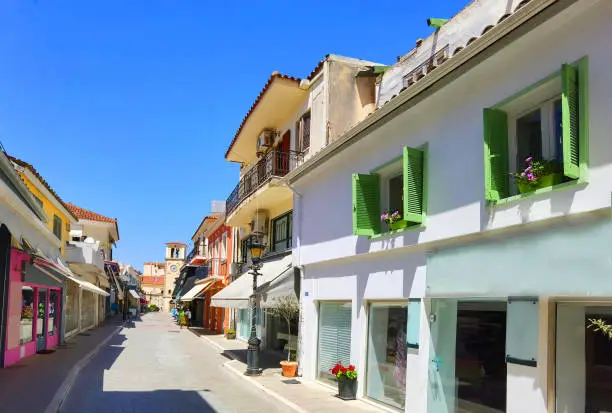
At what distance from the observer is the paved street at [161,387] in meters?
10.7

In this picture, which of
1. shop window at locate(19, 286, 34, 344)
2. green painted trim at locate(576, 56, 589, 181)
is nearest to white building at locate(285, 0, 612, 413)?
green painted trim at locate(576, 56, 589, 181)

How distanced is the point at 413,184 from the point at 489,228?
1974 millimetres

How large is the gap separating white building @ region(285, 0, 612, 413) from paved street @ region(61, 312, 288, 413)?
2681 millimetres

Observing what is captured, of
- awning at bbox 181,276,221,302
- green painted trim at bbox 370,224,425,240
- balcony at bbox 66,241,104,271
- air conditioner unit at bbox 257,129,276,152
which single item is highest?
air conditioner unit at bbox 257,129,276,152

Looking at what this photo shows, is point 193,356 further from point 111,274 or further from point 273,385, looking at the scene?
point 111,274

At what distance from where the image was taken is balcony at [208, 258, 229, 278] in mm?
32966

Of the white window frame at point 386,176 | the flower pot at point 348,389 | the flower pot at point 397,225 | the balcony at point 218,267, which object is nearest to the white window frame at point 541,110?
the flower pot at point 397,225

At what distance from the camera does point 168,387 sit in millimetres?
13172

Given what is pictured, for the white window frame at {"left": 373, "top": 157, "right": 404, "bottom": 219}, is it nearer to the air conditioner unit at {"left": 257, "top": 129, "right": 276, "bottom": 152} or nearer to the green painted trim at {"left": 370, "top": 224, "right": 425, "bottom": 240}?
the green painted trim at {"left": 370, "top": 224, "right": 425, "bottom": 240}

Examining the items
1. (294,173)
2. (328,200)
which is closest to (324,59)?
(294,173)

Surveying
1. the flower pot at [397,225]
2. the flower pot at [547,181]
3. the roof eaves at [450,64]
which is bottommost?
the flower pot at [397,225]

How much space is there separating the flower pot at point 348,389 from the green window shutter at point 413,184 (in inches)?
154

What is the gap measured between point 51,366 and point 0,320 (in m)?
2.34

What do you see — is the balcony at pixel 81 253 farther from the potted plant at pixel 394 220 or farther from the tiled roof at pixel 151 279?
the tiled roof at pixel 151 279
